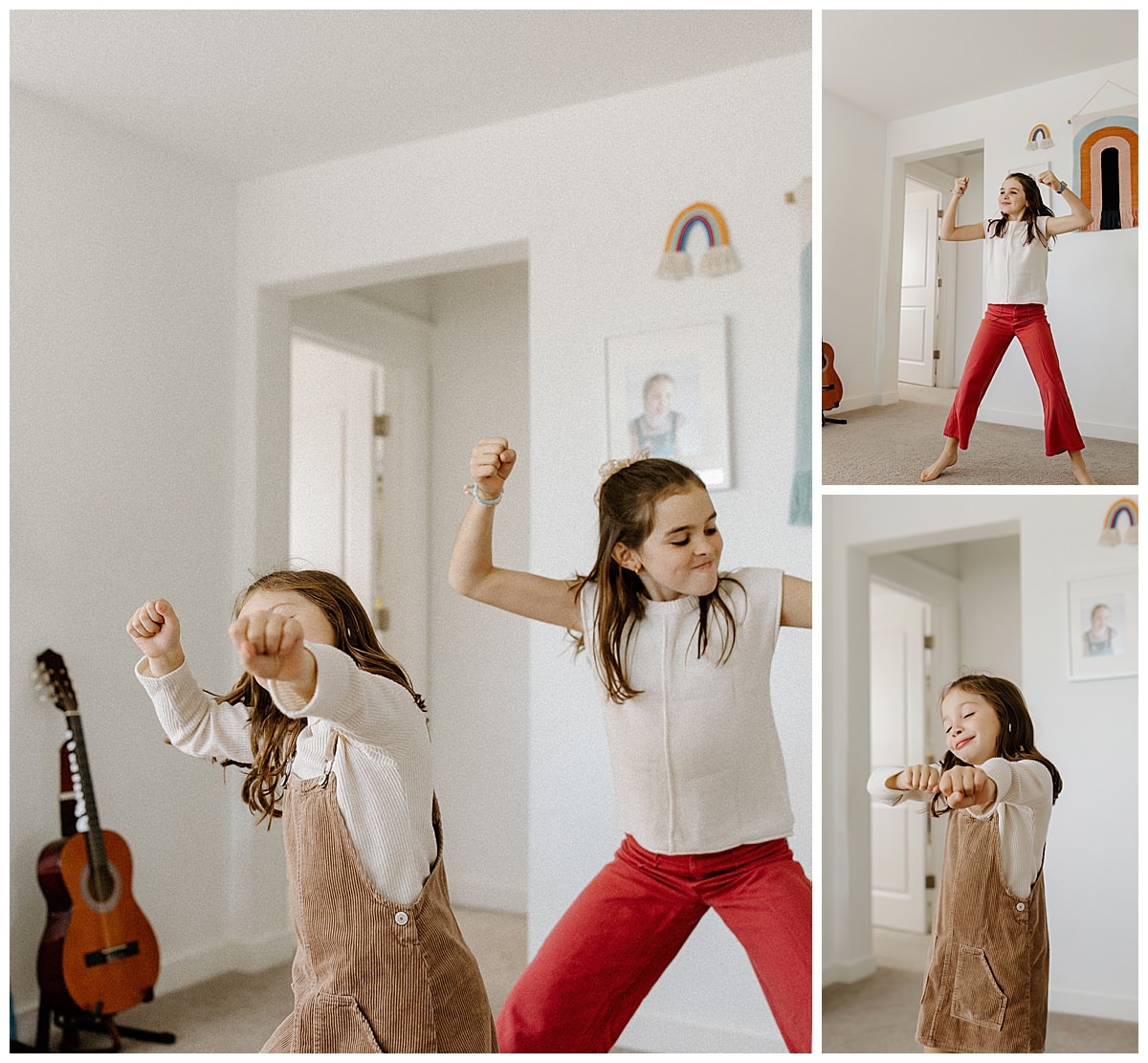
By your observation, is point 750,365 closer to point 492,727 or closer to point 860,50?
point 860,50

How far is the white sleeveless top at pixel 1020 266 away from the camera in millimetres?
1289

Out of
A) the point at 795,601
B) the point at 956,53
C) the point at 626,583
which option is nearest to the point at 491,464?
the point at 626,583

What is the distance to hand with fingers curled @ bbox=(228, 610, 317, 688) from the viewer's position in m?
1.10

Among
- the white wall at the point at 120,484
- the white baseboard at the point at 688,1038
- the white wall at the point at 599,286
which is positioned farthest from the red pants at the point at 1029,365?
the white wall at the point at 120,484

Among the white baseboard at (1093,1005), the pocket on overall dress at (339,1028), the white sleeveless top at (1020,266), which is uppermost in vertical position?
the white sleeveless top at (1020,266)

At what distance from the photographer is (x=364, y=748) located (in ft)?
4.58

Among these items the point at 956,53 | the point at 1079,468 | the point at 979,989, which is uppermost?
the point at 956,53

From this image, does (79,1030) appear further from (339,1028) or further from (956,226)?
(956,226)

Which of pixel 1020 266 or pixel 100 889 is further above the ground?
pixel 1020 266

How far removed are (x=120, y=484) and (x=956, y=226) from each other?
87.6 inches

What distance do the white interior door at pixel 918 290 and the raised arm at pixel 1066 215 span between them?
12cm

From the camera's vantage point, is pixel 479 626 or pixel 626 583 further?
pixel 479 626

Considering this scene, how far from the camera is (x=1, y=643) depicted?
1.67 metres

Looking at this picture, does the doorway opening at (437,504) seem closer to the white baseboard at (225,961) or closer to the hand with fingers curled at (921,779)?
the white baseboard at (225,961)
